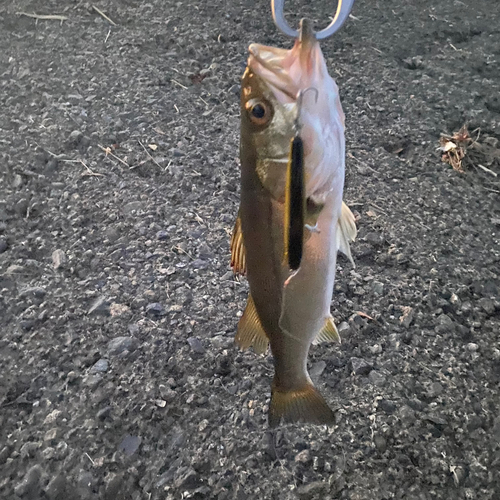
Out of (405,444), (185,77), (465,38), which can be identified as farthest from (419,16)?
(405,444)

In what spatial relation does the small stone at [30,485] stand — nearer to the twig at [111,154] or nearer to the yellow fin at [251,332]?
the yellow fin at [251,332]

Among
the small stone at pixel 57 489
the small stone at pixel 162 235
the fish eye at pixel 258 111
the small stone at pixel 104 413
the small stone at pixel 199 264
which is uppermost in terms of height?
the fish eye at pixel 258 111

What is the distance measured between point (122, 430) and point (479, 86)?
86.0 inches

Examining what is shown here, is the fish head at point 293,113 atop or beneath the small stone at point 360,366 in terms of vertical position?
atop

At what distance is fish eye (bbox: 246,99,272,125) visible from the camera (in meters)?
0.88

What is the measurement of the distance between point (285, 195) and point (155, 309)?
3.23 ft

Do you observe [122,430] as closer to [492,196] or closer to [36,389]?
[36,389]

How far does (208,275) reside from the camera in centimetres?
183

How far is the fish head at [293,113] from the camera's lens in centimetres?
85

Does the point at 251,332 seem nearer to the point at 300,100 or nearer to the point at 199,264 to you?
the point at 300,100

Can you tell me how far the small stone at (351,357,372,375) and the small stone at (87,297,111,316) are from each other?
0.79m

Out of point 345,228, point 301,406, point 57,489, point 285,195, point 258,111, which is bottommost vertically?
point 57,489

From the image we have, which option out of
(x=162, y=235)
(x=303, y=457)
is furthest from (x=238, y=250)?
(x=162, y=235)

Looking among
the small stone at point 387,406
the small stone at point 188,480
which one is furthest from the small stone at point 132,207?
the small stone at point 387,406
